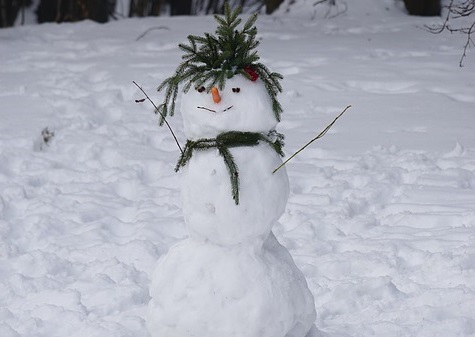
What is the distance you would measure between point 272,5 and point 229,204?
8.94 meters

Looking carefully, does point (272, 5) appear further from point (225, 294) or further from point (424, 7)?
point (225, 294)

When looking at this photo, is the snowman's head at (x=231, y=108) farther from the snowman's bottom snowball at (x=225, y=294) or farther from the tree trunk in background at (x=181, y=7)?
the tree trunk in background at (x=181, y=7)

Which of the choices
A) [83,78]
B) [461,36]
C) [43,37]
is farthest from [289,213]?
[43,37]

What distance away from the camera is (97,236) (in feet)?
19.2

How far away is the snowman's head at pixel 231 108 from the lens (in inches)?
151

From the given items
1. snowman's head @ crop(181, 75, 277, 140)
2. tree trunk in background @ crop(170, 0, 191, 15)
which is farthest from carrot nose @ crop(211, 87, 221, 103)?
tree trunk in background @ crop(170, 0, 191, 15)

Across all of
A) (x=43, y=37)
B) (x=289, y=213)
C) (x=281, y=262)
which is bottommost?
(x=43, y=37)

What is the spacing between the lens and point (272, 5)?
12.5m

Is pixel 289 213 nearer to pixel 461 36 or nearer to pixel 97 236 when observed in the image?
pixel 97 236

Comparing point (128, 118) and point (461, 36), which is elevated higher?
point (461, 36)

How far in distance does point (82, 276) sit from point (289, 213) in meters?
1.46

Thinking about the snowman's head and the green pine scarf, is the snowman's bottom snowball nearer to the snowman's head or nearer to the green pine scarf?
the green pine scarf

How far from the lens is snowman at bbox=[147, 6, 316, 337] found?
3844 mm

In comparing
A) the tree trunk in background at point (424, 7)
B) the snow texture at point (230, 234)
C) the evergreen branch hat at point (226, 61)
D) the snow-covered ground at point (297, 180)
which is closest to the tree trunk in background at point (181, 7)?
the snow-covered ground at point (297, 180)
